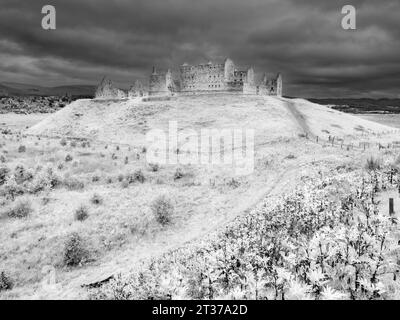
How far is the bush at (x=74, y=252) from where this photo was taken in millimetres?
16328

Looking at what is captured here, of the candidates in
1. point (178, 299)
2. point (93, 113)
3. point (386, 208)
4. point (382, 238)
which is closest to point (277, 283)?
point (178, 299)

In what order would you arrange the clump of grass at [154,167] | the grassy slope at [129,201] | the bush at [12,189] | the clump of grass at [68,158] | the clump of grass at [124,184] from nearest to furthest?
the grassy slope at [129,201]
the bush at [12,189]
the clump of grass at [124,184]
the clump of grass at [154,167]
the clump of grass at [68,158]

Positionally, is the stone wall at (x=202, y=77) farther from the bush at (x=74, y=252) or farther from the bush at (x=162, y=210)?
the bush at (x=74, y=252)

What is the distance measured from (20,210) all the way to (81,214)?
441 cm

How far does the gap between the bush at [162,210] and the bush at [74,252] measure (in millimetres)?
5049

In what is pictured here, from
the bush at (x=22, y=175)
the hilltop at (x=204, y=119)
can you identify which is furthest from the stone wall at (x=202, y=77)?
the bush at (x=22, y=175)

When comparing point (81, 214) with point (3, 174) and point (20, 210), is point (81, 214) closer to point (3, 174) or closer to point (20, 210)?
point (20, 210)

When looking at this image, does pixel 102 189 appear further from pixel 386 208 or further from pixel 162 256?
pixel 386 208

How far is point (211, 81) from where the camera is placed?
2943 inches

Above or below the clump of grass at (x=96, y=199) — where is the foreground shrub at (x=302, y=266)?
above

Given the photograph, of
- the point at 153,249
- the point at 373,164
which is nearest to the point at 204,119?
the point at 373,164

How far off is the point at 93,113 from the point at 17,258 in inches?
2433

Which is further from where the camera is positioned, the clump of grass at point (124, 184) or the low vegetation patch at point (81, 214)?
the clump of grass at point (124, 184)

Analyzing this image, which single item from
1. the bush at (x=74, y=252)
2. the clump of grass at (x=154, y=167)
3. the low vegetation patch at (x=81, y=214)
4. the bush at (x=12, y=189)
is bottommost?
the bush at (x=74, y=252)
